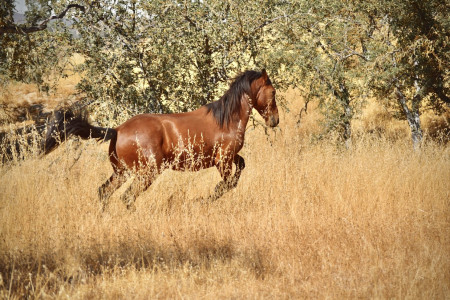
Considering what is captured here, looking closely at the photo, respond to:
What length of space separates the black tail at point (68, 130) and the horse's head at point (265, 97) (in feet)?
7.27

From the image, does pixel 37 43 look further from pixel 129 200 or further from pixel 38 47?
pixel 129 200

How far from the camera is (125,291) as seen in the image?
3428mm

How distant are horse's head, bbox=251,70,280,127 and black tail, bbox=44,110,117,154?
222 centimetres

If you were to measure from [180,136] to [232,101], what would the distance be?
102 cm

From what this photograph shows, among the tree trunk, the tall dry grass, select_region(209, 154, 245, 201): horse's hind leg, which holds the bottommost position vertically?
the tall dry grass

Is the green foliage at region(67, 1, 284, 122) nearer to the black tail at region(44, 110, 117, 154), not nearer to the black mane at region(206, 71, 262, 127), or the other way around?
the black mane at region(206, 71, 262, 127)

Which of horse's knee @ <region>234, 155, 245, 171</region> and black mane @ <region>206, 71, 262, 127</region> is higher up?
black mane @ <region>206, 71, 262, 127</region>

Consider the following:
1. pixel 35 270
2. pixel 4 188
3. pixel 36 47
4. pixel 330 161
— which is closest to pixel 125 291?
pixel 35 270

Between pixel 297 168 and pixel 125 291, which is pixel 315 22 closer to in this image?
pixel 297 168

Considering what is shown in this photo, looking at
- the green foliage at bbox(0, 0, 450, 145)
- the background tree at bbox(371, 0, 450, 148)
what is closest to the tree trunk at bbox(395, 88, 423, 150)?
the background tree at bbox(371, 0, 450, 148)

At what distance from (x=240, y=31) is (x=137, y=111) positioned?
2.70 m

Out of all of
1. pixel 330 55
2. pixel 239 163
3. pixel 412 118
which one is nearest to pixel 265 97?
pixel 239 163

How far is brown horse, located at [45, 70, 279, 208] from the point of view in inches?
219

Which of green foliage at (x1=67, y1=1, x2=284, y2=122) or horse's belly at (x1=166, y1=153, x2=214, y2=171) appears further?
green foliage at (x1=67, y1=1, x2=284, y2=122)
